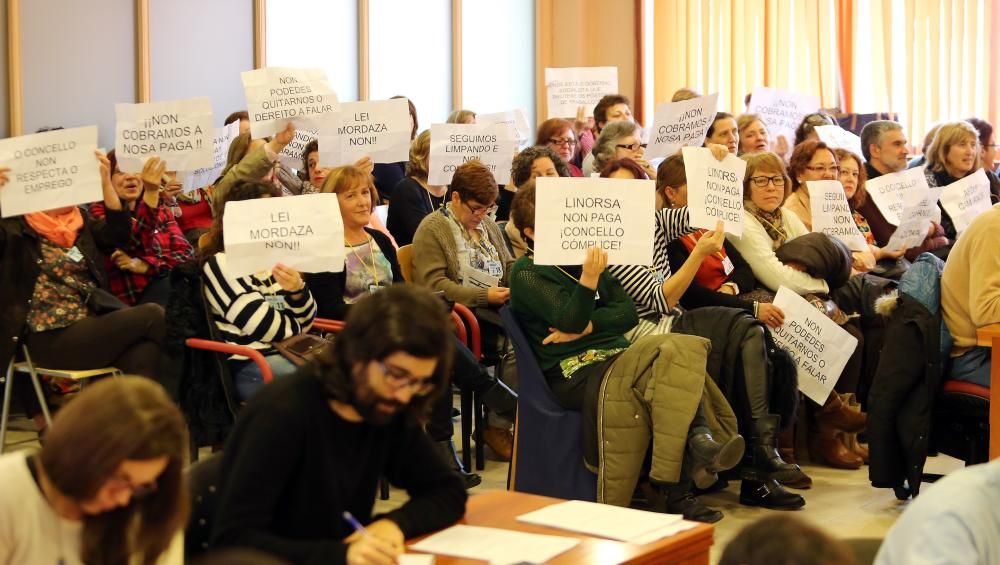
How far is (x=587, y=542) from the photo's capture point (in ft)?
7.75

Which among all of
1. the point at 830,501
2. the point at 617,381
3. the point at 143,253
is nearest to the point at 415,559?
the point at 617,381

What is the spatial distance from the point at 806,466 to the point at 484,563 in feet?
11.5

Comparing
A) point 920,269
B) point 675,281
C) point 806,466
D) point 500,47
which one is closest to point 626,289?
point 675,281

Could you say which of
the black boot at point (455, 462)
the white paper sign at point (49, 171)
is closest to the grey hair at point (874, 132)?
the black boot at point (455, 462)

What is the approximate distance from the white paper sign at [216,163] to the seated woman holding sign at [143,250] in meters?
0.51

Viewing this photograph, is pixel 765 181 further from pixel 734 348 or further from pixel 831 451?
pixel 831 451

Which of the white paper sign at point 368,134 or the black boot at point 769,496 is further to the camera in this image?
the white paper sign at point 368,134

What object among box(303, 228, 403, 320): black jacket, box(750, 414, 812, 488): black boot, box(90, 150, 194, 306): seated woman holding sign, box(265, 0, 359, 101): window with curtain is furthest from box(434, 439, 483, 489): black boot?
box(265, 0, 359, 101): window with curtain

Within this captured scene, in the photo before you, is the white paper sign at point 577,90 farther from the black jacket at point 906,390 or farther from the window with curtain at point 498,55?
the black jacket at point 906,390

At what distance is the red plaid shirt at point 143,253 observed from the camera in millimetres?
5234

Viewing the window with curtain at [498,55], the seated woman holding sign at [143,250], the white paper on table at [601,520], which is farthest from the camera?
the window with curtain at [498,55]

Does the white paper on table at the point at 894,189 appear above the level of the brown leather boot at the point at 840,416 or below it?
above

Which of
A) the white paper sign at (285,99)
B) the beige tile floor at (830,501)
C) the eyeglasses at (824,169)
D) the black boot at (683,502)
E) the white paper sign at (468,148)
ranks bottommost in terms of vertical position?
the beige tile floor at (830,501)

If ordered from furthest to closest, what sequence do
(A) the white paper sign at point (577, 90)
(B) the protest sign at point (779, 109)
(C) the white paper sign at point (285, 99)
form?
(A) the white paper sign at point (577, 90) → (B) the protest sign at point (779, 109) → (C) the white paper sign at point (285, 99)
